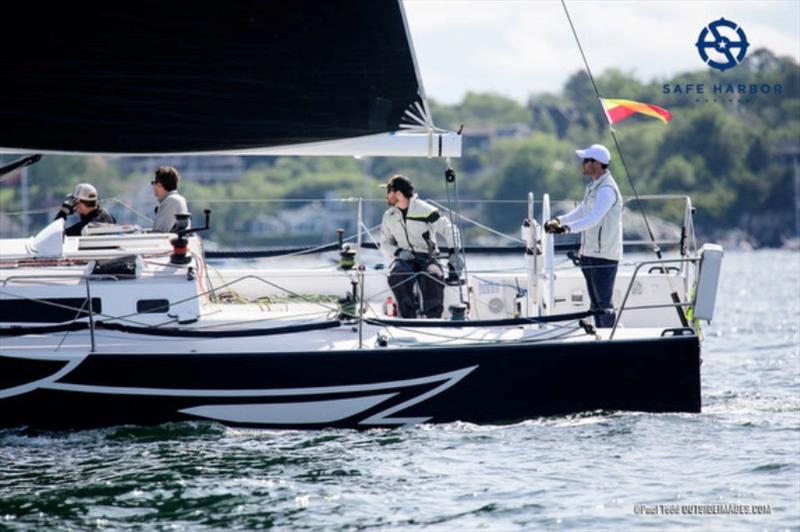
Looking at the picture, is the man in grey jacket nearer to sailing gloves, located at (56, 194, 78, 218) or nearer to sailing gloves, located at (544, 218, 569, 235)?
sailing gloves, located at (56, 194, 78, 218)

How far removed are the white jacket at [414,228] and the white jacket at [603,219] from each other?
3.11 feet

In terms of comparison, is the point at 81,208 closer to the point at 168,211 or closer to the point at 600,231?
the point at 168,211

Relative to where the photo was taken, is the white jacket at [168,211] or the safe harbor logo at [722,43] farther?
the safe harbor logo at [722,43]

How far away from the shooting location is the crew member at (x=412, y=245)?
10.1 m

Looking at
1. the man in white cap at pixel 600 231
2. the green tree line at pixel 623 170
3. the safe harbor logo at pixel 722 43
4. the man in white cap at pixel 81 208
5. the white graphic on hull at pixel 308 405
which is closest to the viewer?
the white graphic on hull at pixel 308 405

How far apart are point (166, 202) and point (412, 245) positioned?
6.11 feet

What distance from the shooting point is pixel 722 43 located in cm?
1872

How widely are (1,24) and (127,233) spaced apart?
1773 millimetres

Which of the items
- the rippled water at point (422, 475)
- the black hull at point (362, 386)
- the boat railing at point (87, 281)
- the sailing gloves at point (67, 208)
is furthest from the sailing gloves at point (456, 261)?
the sailing gloves at point (67, 208)

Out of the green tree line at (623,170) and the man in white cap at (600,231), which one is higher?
the green tree line at (623,170)

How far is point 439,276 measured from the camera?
10117 millimetres

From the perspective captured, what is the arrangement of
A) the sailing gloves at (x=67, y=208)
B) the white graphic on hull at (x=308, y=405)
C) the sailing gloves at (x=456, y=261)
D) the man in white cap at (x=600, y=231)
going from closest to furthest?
the white graphic on hull at (x=308, y=405), the man in white cap at (x=600, y=231), the sailing gloves at (x=456, y=261), the sailing gloves at (x=67, y=208)
